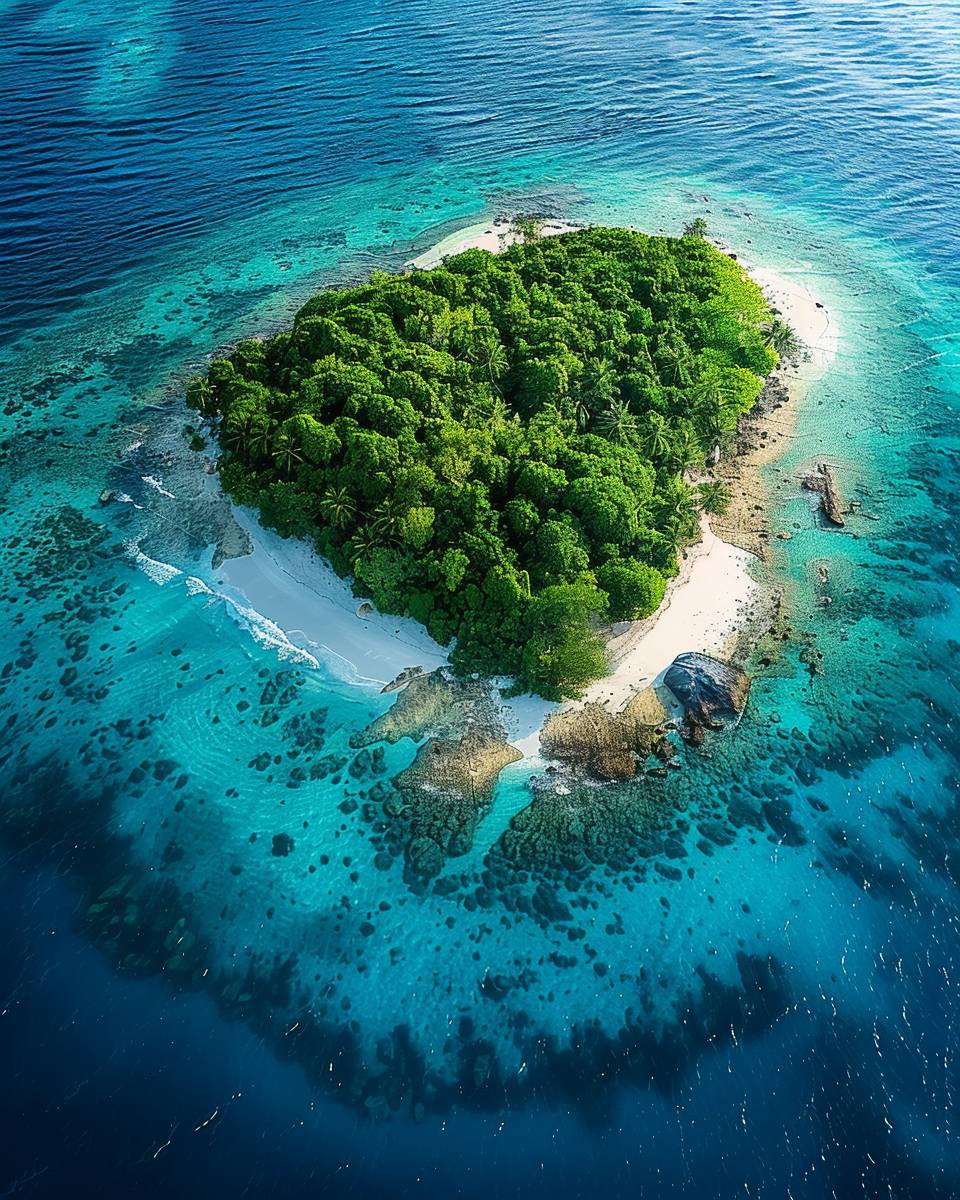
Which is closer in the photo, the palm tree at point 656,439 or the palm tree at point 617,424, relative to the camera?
the palm tree at point 617,424

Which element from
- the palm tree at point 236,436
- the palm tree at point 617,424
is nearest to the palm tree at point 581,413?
the palm tree at point 617,424

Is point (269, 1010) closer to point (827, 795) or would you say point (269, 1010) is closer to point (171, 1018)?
point (171, 1018)

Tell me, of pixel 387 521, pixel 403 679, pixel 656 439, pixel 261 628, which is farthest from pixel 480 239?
pixel 403 679

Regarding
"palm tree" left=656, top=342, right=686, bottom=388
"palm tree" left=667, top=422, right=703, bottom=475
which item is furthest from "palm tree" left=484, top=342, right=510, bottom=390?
"palm tree" left=667, top=422, right=703, bottom=475

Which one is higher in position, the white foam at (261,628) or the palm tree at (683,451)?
the palm tree at (683,451)

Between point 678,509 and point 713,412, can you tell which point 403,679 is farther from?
point 713,412

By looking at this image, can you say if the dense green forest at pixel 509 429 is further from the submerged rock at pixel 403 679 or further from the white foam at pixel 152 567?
the white foam at pixel 152 567

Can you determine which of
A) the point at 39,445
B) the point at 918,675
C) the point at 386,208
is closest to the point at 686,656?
the point at 918,675
